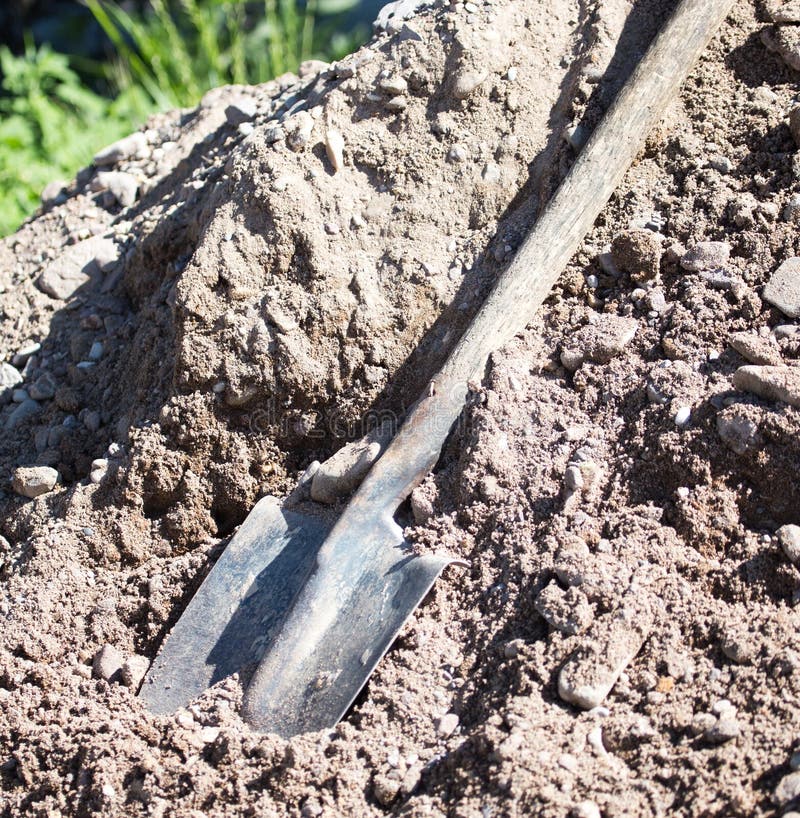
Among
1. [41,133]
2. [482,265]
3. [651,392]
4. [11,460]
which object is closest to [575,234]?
[482,265]

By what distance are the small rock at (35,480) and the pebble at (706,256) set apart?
1857 millimetres

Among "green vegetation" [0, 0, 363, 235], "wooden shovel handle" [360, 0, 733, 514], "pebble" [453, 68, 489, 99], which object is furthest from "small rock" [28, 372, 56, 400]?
"green vegetation" [0, 0, 363, 235]

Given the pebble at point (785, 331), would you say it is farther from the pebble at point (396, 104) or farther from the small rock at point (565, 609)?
the pebble at point (396, 104)

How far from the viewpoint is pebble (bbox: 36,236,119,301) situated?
3.37 m

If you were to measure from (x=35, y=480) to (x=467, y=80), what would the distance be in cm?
168

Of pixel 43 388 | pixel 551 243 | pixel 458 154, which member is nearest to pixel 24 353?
pixel 43 388

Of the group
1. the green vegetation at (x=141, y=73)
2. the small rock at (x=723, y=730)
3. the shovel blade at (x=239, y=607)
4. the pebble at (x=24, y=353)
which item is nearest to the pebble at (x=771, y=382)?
the small rock at (x=723, y=730)

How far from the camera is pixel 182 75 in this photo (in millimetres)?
5520

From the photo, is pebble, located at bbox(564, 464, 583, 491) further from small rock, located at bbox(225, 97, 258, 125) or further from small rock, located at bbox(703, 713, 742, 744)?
small rock, located at bbox(225, 97, 258, 125)

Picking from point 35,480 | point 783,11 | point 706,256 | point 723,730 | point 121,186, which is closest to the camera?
point 723,730

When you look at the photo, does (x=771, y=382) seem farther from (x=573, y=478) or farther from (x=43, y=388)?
(x=43, y=388)

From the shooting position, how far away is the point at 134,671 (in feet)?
7.97

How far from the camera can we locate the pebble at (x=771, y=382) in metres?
2.13

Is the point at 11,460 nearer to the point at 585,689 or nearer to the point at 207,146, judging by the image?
the point at 207,146
